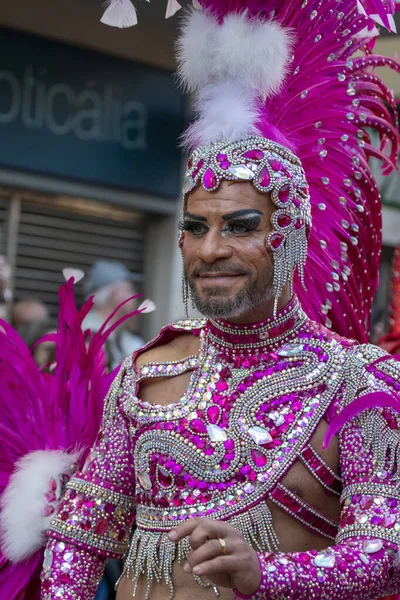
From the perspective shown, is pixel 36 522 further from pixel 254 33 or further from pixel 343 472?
pixel 254 33

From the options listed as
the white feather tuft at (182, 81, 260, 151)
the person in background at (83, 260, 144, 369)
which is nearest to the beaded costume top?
the white feather tuft at (182, 81, 260, 151)

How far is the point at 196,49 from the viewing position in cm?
259

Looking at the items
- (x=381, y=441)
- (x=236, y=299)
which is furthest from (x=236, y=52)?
(x=381, y=441)

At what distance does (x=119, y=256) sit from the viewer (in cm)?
772

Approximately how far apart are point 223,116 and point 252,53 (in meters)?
0.16

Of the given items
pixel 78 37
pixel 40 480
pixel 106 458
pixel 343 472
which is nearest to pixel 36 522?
pixel 40 480

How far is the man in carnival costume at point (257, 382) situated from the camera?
226 centimetres

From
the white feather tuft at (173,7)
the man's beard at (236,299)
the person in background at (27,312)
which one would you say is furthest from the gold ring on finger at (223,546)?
the person in background at (27,312)

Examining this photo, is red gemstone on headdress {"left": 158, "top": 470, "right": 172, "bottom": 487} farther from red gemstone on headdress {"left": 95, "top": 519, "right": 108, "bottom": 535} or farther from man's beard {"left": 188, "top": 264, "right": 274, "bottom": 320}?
man's beard {"left": 188, "top": 264, "right": 274, "bottom": 320}

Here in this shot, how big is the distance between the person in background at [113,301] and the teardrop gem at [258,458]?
2.88m

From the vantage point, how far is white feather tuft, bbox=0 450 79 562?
269 cm

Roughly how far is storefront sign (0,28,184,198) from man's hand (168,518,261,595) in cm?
500

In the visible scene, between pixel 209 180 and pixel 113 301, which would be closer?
pixel 209 180

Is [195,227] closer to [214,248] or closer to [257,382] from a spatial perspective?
[214,248]
